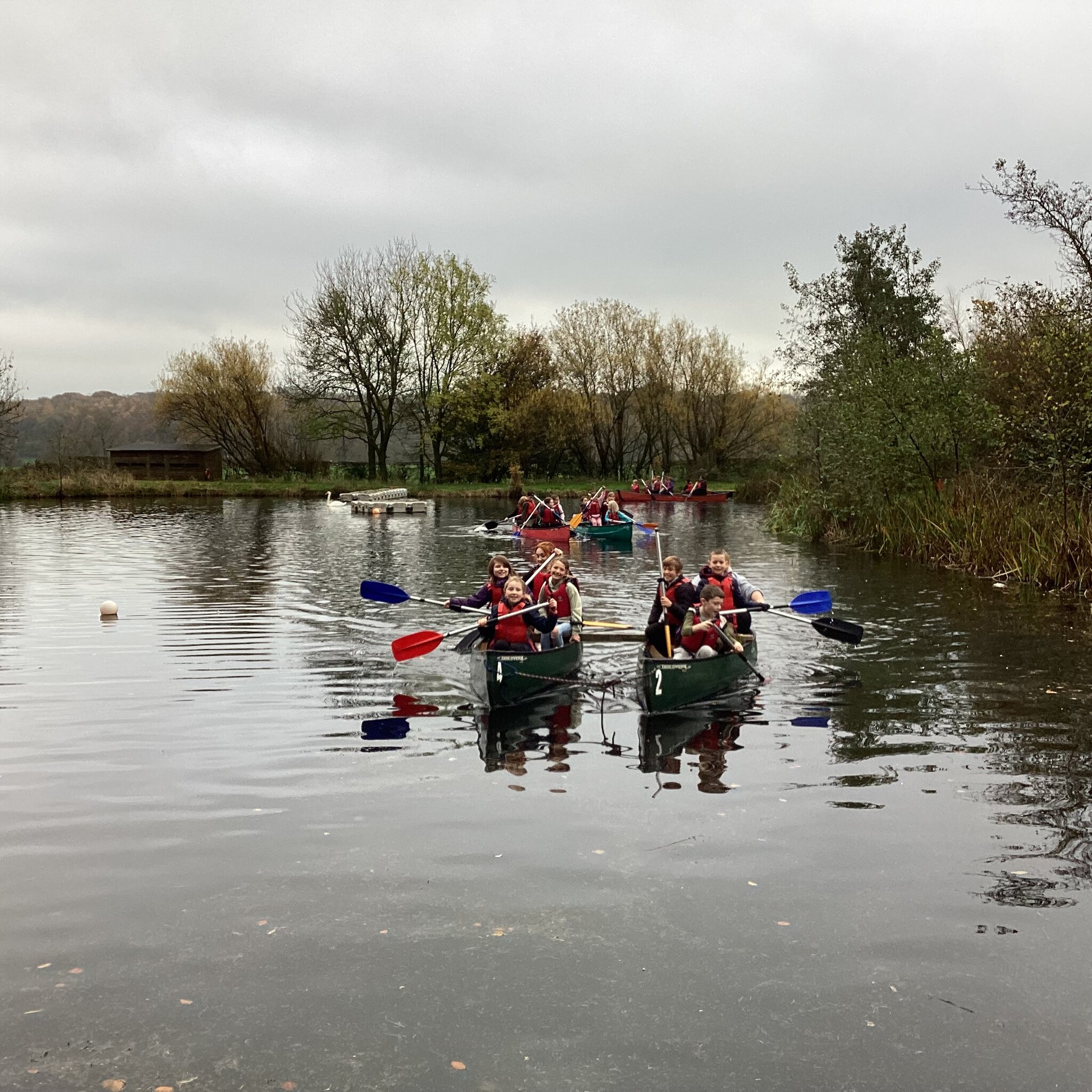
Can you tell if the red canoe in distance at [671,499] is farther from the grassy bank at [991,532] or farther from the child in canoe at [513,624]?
the child in canoe at [513,624]

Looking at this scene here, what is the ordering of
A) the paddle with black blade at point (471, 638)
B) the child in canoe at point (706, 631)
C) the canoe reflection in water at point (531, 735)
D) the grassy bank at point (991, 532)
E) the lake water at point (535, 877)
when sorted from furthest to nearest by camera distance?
the grassy bank at point (991, 532) < the paddle with black blade at point (471, 638) < the child in canoe at point (706, 631) < the canoe reflection in water at point (531, 735) < the lake water at point (535, 877)

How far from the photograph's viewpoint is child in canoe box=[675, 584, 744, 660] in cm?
1145

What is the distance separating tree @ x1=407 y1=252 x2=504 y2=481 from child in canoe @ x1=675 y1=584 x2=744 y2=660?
49.5 meters

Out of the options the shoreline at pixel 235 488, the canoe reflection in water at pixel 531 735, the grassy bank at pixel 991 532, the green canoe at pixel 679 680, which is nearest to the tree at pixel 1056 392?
the grassy bank at pixel 991 532

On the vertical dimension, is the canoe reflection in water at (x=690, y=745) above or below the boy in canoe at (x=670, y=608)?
below

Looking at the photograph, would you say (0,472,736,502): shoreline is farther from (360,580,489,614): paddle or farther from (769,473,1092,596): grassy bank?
(360,580,489,614): paddle

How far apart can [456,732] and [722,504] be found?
1674 inches

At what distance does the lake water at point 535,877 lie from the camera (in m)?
4.48

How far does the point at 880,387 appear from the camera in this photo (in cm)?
2584

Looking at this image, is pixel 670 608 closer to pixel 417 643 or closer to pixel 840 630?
pixel 840 630

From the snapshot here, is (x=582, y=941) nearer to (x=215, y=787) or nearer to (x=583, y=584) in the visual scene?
(x=215, y=787)

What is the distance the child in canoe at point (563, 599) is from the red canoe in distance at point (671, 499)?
39239mm

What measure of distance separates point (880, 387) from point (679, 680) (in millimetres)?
17559

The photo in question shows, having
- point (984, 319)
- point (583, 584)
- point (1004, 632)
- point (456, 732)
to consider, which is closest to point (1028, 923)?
point (456, 732)
